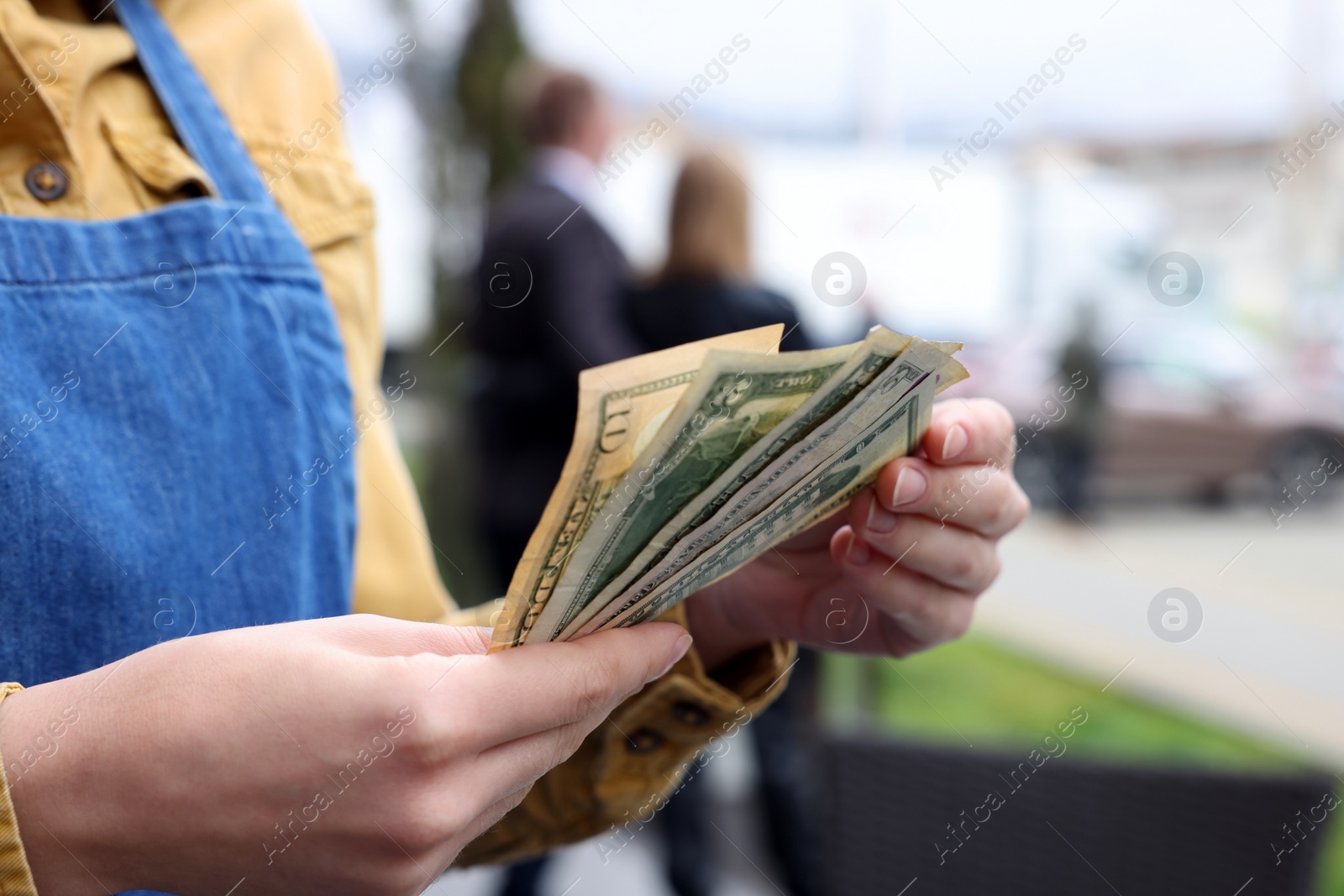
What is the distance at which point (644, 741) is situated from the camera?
979mm

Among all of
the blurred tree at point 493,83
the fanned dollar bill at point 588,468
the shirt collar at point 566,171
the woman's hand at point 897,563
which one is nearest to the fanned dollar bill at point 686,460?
the fanned dollar bill at point 588,468

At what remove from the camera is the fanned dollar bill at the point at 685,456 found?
0.61 m

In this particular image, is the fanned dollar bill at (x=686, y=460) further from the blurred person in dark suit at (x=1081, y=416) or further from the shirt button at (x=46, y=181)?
the blurred person in dark suit at (x=1081, y=416)

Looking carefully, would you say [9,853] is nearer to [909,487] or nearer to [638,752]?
[638,752]

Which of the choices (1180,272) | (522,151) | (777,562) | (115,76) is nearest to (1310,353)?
(1180,272)

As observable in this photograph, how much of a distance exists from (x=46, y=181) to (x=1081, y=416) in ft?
21.1

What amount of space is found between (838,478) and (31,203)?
2.20ft

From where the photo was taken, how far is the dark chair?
1.34 meters

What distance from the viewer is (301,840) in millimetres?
553

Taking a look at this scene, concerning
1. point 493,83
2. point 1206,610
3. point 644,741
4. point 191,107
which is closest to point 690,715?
point 644,741

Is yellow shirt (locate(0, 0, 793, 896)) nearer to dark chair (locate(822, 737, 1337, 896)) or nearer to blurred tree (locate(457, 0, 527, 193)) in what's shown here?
dark chair (locate(822, 737, 1337, 896))

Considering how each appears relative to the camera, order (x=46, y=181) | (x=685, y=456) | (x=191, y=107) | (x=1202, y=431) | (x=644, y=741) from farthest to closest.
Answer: (x=1202, y=431) → (x=644, y=741) → (x=191, y=107) → (x=46, y=181) → (x=685, y=456)

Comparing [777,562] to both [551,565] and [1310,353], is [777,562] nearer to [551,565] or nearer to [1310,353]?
[551,565]

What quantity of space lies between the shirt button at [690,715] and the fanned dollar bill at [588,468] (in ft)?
1.22
